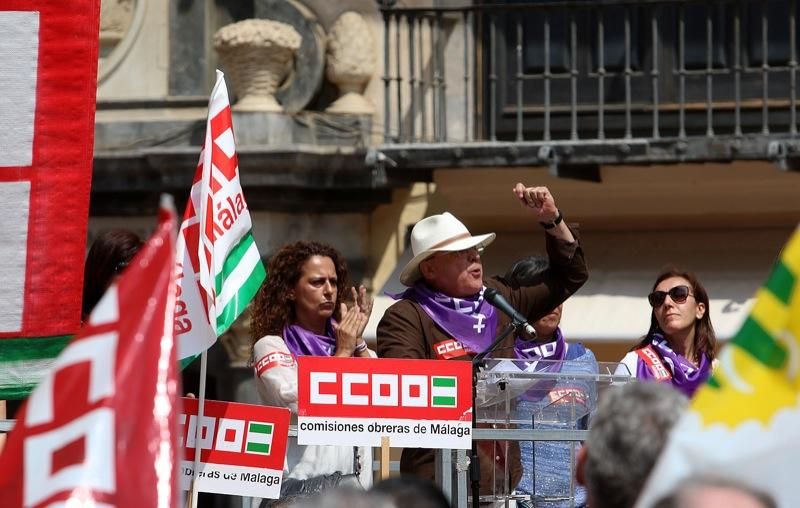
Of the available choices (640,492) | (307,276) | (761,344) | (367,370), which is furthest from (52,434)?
(307,276)

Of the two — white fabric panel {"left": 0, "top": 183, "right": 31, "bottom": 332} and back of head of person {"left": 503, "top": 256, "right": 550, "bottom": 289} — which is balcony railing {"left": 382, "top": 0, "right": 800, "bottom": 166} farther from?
white fabric panel {"left": 0, "top": 183, "right": 31, "bottom": 332}

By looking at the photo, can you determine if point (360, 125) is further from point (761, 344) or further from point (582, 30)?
point (761, 344)

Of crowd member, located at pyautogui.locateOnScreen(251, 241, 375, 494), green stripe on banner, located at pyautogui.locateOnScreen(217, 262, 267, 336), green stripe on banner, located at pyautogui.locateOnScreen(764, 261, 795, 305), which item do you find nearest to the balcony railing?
crowd member, located at pyautogui.locateOnScreen(251, 241, 375, 494)

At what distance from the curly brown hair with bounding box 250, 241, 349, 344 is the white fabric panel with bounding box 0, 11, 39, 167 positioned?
A: 127 cm

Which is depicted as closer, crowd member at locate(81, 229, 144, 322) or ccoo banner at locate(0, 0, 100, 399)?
ccoo banner at locate(0, 0, 100, 399)

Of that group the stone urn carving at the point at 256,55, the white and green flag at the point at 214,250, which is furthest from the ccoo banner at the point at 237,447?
the stone urn carving at the point at 256,55

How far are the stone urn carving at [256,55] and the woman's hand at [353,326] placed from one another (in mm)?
5880

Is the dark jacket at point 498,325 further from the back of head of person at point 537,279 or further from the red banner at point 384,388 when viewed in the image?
the red banner at point 384,388

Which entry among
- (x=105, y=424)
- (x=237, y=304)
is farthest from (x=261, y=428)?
(x=105, y=424)

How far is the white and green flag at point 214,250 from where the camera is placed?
6.38m

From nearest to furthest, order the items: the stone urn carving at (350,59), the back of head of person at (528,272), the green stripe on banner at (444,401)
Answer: the green stripe on banner at (444,401) < the back of head of person at (528,272) < the stone urn carving at (350,59)

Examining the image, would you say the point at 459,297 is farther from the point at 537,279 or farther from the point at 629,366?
the point at 629,366

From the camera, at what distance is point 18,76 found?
607 cm

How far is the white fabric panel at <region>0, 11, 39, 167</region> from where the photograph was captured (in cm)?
602
